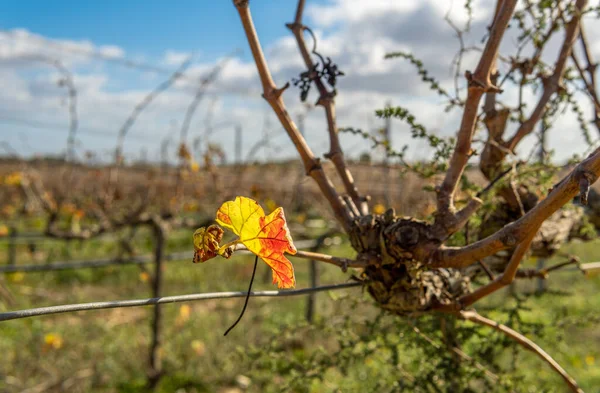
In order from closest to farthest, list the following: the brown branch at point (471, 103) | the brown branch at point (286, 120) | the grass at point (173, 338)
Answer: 1. the brown branch at point (471, 103)
2. the brown branch at point (286, 120)
3. the grass at point (173, 338)

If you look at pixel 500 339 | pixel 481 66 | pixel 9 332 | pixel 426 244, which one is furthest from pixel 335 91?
pixel 9 332

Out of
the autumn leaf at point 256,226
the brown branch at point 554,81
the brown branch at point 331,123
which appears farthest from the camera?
the brown branch at point 554,81

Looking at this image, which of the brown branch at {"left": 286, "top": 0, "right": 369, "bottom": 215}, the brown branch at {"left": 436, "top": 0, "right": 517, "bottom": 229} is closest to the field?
the brown branch at {"left": 286, "top": 0, "right": 369, "bottom": 215}

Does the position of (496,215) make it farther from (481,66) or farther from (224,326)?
(224,326)

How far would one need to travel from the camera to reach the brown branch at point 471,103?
3.74ft

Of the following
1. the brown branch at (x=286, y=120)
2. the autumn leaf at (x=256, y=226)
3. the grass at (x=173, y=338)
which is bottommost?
the grass at (x=173, y=338)

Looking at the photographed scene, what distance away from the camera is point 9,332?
6168mm

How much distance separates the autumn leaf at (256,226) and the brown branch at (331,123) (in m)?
0.52

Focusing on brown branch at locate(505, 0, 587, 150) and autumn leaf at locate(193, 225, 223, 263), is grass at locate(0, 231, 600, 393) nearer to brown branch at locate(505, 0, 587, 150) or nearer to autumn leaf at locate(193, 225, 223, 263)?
brown branch at locate(505, 0, 587, 150)

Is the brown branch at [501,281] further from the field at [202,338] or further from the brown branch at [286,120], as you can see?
the brown branch at [286,120]

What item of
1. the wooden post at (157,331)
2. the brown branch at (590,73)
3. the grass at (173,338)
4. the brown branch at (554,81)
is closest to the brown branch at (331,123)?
the brown branch at (554,81)

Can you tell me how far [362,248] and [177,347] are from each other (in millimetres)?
4992

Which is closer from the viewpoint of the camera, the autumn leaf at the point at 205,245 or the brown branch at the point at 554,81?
the autumn leaf at the point at 205,245

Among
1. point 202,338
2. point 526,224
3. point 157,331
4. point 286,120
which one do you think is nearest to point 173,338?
point 202,338
